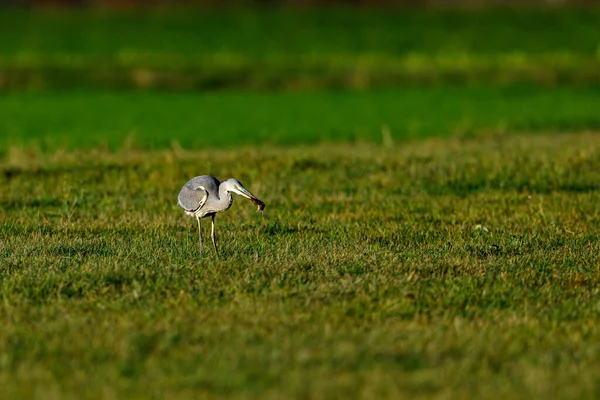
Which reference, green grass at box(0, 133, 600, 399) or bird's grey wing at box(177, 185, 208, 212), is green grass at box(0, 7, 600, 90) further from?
bird's grey wing at box(177, 185, 208, 212)

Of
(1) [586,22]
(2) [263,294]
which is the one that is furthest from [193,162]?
(1) [586,22]

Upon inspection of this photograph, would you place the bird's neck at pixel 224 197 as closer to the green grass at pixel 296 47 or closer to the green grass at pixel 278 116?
the green grass at pixel 278 116

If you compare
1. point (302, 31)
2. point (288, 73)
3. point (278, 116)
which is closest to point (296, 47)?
point (302, 31)

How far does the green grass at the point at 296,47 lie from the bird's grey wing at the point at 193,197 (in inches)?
1125

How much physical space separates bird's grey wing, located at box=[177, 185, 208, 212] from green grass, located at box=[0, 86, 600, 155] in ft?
36.0

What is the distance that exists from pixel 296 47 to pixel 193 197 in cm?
4168

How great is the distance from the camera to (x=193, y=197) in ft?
32.9

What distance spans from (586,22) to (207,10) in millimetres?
22742

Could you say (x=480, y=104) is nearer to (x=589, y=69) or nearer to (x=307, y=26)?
(x=589, y=69)

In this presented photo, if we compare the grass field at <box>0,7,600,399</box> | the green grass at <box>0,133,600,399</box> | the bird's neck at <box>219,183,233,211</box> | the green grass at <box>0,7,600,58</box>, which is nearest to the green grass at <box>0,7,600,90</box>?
the green grass at <box>0,7,600,58</box>

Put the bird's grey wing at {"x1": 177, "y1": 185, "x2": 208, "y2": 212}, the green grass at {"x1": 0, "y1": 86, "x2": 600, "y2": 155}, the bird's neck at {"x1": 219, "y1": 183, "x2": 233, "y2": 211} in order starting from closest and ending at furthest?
the bird's neck at {"x1": 219, "y1": 183, "x2": 233, "y2": 211} < the bird's grey wing at {"x1": 177, "y1": 185, "x2": 208, "y2": 212} < the green grass at {"x1": 0, "y1": 86, "x2": 600, "y2": 155}

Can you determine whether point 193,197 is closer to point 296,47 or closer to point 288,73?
point 288,73

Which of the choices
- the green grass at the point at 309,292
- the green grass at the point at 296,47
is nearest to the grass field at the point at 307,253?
the green grass at the point at 309,292

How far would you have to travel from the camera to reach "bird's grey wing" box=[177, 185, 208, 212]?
995 cm
